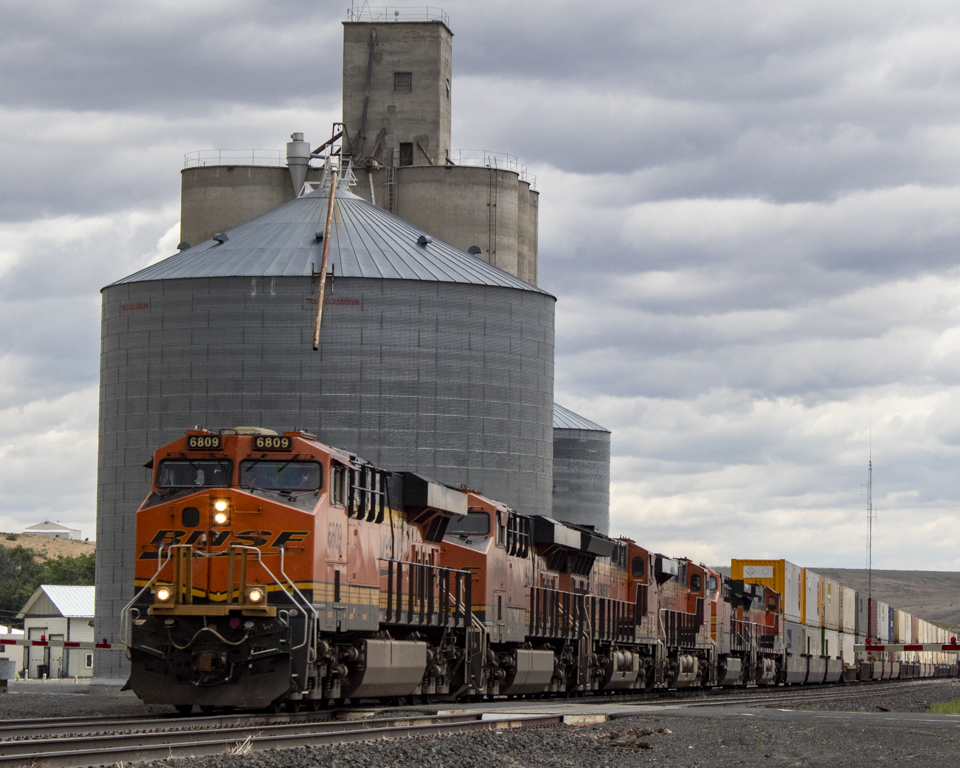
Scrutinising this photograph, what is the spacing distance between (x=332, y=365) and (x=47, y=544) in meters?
134

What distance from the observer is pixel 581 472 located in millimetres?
71312

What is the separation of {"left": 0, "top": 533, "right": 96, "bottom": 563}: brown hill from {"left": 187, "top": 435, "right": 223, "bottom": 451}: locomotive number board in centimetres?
14575

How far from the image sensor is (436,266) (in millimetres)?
48156

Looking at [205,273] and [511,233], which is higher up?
[511,233]

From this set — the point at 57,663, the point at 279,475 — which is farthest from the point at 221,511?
the point at 57,663

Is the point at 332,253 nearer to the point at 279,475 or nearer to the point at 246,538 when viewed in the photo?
the point at 279,475

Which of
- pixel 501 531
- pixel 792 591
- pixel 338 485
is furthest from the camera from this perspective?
pixel 792 591

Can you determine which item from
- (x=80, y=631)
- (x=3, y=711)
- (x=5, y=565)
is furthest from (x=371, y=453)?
(x=5, y=565)

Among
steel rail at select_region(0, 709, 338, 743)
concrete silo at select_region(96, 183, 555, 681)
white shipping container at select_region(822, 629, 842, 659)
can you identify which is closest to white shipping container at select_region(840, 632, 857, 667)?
white shipping container at select_region(822, 629, 842, 659)

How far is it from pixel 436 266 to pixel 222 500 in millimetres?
28845

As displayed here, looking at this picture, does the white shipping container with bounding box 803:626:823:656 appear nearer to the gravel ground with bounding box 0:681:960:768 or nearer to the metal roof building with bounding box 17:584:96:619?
the gravel ground with bounding box 0:681:960:768

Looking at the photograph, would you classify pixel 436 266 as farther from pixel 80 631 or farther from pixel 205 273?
pixel 80 631

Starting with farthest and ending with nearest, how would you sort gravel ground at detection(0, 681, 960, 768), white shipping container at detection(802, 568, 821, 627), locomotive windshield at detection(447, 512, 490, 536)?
white shipping container at detection(802, 568, 821, 627)
locomotive windshield at detection(447, 512, 490, 536)
gravel ground at detection(0, 681, 960, 768)

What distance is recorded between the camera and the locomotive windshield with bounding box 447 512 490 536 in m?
27.1
